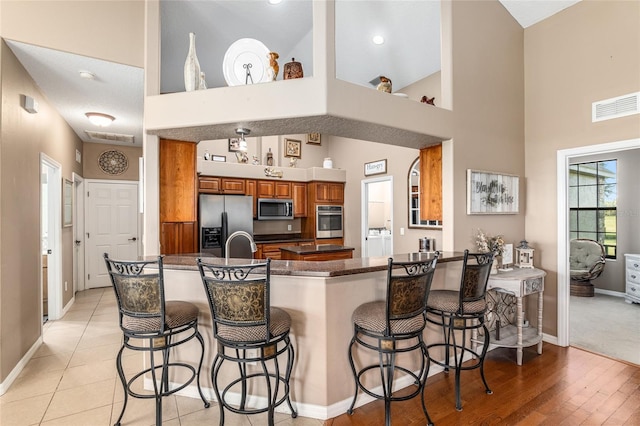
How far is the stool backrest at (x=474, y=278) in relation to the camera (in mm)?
2316

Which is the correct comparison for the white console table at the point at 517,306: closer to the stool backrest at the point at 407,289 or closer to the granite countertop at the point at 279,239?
the stool backrest at the point at 407,289

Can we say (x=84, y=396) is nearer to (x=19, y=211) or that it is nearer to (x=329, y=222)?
(x=19, y=211)

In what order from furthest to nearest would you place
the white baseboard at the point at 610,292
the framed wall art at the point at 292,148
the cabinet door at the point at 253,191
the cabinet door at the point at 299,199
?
the framed wall art at the point at 292,148 < the cabinet door at the point at 299,199 < the cabinet door at the point at 253,191 < the white baseboard at the point at 610,292

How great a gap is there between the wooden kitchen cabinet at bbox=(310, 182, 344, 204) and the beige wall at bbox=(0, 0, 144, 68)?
396 centimetres

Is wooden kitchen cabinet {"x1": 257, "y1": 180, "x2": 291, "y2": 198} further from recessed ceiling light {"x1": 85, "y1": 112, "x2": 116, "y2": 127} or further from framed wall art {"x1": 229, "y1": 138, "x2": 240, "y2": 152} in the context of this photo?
recessed ceiling light {"x1": 85, "y1": 112, "x2": 116, "y2": 127}

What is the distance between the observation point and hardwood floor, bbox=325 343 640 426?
7.14ft

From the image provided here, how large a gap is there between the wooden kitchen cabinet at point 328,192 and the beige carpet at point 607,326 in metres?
4.19

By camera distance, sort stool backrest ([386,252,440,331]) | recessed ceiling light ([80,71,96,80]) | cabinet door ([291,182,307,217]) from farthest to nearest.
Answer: cabinet door ([291,182,307,217]) → recessed ceiling light ([80,71,96,80]) → stool backrest ([386,252,440,331])

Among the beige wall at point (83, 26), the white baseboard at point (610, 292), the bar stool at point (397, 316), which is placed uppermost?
the beige wall at point (83, 26)

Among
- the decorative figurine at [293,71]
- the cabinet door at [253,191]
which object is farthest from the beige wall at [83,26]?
the cabinet door at [253,191]

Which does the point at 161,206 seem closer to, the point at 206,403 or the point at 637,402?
the point at 206,403

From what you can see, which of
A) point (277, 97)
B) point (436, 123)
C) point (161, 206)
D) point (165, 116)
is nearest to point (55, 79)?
point (165, 116)

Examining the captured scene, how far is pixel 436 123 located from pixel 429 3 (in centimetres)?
190

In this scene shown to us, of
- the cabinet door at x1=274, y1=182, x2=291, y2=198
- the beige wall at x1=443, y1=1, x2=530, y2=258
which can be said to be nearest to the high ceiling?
the beige wall at x1=443, y1=1, x2=530, y2=258
